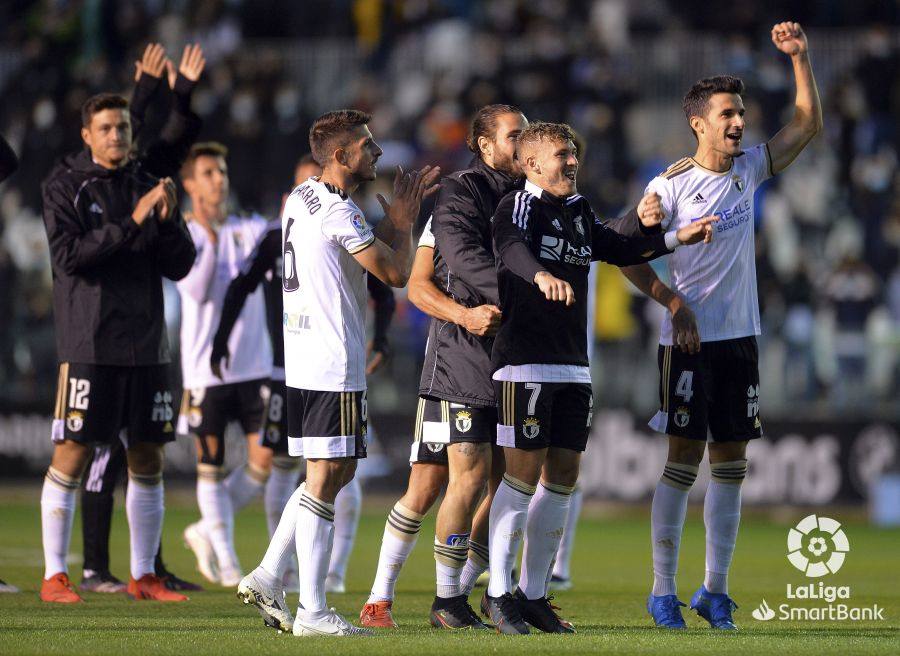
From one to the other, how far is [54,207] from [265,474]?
2.63 metres

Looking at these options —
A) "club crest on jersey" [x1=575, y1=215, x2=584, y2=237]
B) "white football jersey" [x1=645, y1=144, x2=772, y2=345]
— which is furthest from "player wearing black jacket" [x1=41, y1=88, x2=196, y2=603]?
"white football jersey" [x1=645, y1=144, x2=772, y2=345]

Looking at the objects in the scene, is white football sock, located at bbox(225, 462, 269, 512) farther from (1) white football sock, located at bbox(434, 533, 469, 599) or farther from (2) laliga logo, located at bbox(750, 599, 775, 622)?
(2) laliga logo, located at bbox(750, 599, 775, 622)

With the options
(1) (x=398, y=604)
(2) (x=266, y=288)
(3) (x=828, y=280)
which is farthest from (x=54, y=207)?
(3) (x=828, y=280)

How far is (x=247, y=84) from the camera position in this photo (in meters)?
23.1

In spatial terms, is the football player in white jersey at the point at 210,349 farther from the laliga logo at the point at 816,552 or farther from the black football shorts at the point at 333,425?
the laliga logo at the point at 816,552

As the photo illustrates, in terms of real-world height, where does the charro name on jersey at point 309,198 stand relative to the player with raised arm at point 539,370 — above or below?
above

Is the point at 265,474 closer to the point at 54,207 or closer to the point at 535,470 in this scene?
the point at 54,207

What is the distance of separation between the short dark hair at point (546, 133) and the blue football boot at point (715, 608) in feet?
Answer: 8.26

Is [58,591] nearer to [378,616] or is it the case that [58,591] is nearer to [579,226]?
[378,616]

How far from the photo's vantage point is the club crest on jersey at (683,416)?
7.89 m

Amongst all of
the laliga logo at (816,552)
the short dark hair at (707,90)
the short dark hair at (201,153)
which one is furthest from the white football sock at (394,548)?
the short dark hair at (201,153)

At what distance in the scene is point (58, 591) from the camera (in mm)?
8945

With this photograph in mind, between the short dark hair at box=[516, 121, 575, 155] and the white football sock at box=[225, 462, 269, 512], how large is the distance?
4.13m

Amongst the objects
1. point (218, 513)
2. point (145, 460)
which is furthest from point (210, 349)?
point (145, 460)
